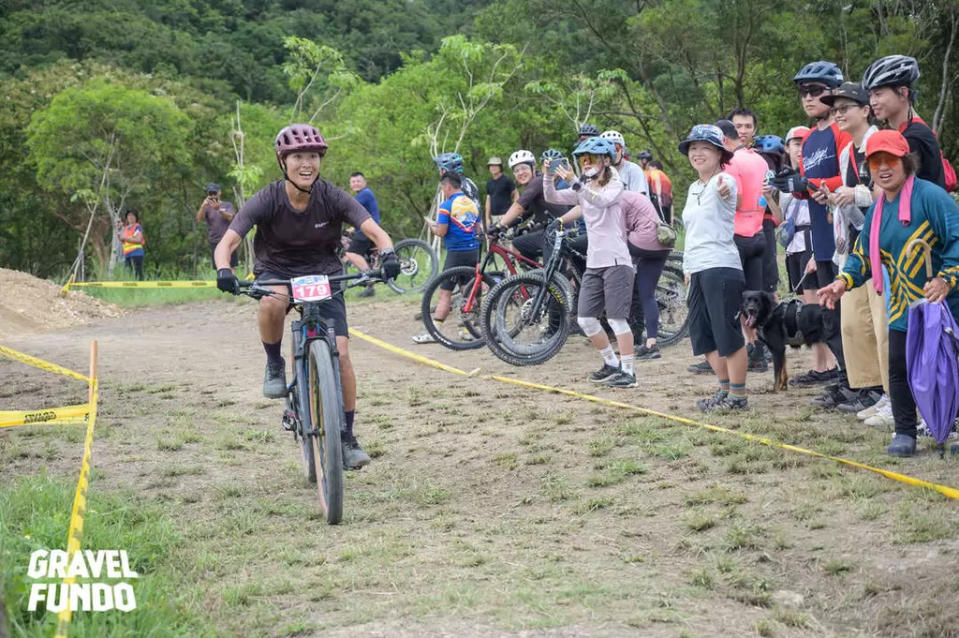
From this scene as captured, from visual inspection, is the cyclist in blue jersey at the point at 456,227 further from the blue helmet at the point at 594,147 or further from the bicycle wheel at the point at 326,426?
the bicycle wheel at the point at 326,426

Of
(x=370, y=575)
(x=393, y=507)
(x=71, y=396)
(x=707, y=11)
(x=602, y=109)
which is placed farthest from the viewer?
(x=602, y=109)

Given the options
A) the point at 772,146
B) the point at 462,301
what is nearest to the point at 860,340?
the point at 772,146

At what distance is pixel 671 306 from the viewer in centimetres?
1124

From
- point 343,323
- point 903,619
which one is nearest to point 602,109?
point 343,323

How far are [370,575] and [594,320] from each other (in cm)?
496

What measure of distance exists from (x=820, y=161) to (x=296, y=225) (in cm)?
362

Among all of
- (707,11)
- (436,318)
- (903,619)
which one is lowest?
(903,619)

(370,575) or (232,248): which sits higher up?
(232,248)

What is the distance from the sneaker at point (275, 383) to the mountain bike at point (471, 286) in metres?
4.82

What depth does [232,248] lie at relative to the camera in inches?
234

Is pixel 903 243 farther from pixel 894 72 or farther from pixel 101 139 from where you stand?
pixel 101 139

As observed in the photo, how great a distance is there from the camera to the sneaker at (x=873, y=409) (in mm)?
6867

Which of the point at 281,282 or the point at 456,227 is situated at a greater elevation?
the point at 456,227

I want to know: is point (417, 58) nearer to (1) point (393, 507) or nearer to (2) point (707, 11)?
(2) point (707, 11)
